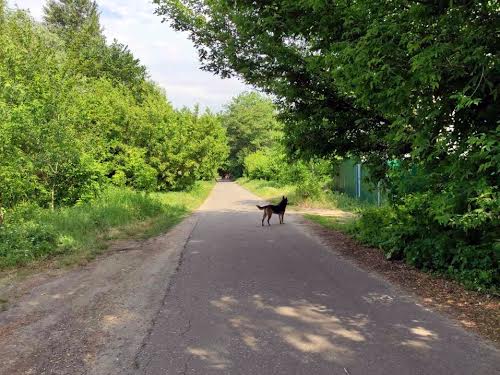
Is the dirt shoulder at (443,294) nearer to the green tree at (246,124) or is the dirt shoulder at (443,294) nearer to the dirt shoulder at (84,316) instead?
the dirt shoulder at (84,316)

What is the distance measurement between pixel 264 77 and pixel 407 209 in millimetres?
4288

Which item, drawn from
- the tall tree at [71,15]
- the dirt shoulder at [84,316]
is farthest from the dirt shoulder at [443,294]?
the tall tree at [71,15]

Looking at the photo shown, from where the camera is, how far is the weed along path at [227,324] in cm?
400

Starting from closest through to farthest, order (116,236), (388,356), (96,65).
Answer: (388,356)
(116,236)
(96,65)

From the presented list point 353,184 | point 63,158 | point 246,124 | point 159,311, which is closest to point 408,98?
point 159,311

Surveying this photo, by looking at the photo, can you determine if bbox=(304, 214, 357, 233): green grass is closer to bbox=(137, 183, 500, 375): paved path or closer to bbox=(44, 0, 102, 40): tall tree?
bbox=(137, 183, 500, 375): paved path

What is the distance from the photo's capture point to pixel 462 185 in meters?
5.17

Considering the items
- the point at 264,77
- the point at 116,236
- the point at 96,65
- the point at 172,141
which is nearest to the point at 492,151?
the point at 264,77

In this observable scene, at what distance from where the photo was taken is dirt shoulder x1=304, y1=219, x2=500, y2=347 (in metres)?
5.03

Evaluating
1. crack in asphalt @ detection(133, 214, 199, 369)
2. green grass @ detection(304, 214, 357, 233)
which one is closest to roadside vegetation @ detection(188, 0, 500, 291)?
green grass @ detection(304, 214, 357, 233)

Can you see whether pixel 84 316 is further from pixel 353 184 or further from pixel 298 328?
pixel 353 184

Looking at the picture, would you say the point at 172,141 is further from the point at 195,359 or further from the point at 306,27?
the point at 195,359

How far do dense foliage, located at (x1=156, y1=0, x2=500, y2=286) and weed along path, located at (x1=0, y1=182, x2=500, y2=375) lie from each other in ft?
4.85

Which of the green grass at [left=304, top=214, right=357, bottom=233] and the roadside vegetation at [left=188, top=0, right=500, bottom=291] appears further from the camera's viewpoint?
the green grass at [left=304, top=214, right=357, bottom=233]
